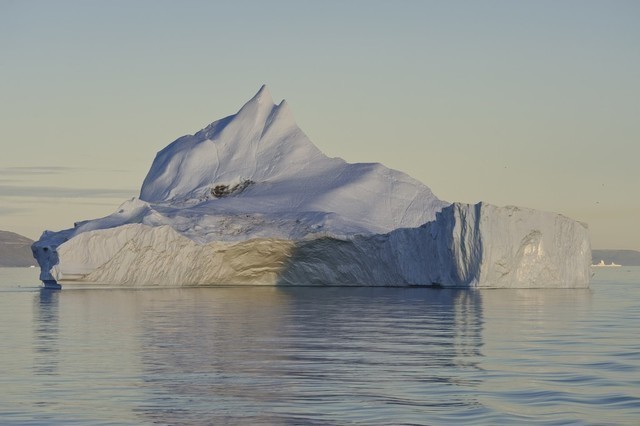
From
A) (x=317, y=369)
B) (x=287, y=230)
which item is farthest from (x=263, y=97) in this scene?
(x=317, y=369)

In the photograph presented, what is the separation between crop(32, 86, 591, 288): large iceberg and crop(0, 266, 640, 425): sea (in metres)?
21.0

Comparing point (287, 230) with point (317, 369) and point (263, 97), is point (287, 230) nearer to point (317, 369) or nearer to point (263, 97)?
point (263, 97)

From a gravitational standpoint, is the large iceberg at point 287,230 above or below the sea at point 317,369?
above

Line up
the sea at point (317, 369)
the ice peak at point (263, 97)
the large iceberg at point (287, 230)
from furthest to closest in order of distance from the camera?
the ice peak at point (263, 97) < the large iceberg at point (287, 230) < the sea at point (317, 369)

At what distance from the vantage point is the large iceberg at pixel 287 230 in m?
51.4

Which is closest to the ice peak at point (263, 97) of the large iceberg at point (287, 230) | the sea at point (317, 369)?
the large iceberg at point (287, 230)

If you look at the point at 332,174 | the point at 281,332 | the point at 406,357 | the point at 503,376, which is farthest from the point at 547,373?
the point at 332,174

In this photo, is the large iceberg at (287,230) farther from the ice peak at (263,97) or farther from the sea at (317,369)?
the sea at (317,369)

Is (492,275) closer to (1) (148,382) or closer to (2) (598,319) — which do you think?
(2) (598,319)

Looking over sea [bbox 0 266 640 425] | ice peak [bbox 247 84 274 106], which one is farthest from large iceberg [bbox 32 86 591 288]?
sea [bbox 0 266 640 425]

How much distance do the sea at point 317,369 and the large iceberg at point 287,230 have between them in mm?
20987

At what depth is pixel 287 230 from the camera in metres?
57.7

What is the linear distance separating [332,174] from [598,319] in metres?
39.3

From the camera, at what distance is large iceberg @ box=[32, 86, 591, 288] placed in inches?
2025
